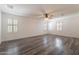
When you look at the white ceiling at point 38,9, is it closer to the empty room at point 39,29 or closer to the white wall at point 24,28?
the empty room at point 39,29

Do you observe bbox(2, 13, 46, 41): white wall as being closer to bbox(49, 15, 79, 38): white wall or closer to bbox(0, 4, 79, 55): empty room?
bbox(0, 4, 79, 55): empty room

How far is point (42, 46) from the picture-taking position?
1.82 meters

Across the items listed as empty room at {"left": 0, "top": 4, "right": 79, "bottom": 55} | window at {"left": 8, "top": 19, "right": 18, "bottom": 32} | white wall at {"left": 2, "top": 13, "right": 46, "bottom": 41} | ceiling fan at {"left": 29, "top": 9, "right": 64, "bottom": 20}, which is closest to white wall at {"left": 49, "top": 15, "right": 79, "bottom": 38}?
empty room at {"left": 0, "top": 4, "right": 79, "bottom": 55}

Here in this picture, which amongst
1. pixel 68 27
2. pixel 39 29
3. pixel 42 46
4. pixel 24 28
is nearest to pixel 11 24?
pixel 24 28

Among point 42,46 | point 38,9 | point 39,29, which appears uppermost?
point 38,9

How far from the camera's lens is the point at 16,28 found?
1812 mm

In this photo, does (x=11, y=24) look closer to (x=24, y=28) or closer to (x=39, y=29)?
(x=24, y=28)

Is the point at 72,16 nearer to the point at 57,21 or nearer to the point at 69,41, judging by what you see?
the point at 57,21

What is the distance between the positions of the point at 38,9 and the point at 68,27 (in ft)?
2.43

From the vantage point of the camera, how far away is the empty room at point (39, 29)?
1.76 m

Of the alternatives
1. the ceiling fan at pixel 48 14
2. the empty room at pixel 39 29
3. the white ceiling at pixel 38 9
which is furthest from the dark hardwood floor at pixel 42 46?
the white ceiling at pixel 38 9
